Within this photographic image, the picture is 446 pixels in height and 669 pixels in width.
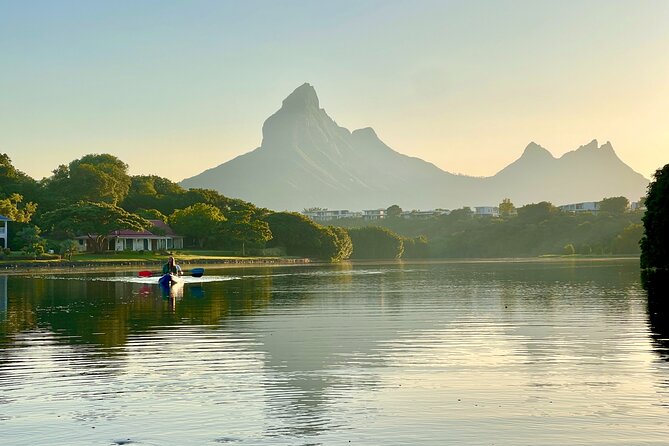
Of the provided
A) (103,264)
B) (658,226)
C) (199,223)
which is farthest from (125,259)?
(658,226)

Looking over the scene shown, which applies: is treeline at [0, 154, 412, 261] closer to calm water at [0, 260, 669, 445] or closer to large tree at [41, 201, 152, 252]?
large tree at [41, 201, 152, 252]

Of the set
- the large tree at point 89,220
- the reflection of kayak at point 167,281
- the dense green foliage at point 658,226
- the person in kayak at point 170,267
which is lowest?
the reflection of kayak at point 167,281

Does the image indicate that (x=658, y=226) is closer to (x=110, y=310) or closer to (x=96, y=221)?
(x=110, y=310)

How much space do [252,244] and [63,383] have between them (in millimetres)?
158509

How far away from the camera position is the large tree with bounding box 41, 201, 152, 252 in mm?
150250

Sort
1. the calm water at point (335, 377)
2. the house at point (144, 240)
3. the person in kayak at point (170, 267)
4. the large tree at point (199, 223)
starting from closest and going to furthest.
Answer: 1. the calm water at point (335, 377)
2. the person in kayak at point (170, 267)
3. the house at point (144, 240)
4. the large tree at point (199, 223)

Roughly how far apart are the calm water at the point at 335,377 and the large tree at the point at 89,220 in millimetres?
104987

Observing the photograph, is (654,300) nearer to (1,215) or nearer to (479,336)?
(479,336)

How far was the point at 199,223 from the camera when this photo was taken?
18138 centimetres

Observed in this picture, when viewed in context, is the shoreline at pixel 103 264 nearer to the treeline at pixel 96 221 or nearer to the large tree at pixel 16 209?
the treeline at pixel 96 221

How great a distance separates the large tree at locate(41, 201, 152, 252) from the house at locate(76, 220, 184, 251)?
37.3 ft

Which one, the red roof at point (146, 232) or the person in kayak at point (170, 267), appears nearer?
the person in kayak at point (170, 267)

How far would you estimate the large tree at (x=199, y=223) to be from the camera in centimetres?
18075

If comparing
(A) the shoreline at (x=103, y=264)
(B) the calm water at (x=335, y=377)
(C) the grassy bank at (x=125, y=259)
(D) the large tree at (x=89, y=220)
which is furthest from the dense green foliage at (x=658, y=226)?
(D) the large tree at (x=89, y=220)
